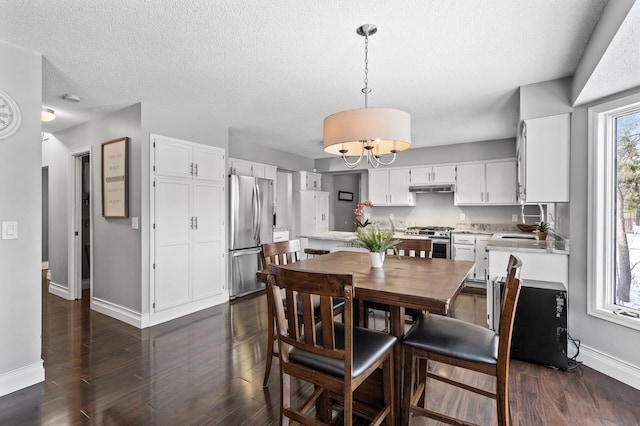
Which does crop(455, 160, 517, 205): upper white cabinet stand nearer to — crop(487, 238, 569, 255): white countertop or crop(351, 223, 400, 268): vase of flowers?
crop(487, 238, 569, 255): white countertop

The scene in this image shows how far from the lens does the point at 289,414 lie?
5.09 ft

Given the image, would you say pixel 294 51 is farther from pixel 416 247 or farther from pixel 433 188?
pixel 433 188

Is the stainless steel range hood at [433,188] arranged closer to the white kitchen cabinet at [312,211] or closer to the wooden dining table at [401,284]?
the white kitchen cabinet at [312,211]

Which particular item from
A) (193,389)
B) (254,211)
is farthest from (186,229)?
(193,389)

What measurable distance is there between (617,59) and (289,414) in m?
2.73

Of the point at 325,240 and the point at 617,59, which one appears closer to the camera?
the point at 617,59

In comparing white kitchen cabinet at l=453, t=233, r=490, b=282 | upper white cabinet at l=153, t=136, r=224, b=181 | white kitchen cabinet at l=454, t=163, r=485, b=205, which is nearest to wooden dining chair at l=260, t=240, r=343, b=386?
upper white cabinet at l=153, t=136, r=224, b=181

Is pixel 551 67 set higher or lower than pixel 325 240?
higher

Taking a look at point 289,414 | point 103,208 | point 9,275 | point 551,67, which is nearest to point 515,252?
point 551,67

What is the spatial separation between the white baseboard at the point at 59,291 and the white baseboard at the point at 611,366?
598 cm

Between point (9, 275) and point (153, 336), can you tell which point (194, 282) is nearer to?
point (153, 336)

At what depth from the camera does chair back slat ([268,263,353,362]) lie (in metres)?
1.34

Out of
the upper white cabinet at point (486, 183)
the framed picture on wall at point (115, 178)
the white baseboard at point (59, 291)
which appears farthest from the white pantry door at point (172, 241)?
the upper white cabinet at point (486, 183)

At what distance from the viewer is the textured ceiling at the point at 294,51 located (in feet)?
6.24
